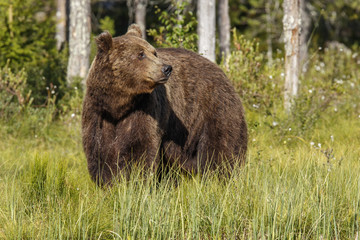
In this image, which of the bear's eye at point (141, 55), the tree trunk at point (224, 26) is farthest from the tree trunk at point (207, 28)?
the tree trunk at point (224, 26)

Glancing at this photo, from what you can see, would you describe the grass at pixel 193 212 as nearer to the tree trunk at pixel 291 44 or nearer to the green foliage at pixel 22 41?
the tree trunk at pixel 291 44

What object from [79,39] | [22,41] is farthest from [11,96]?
[22,41]

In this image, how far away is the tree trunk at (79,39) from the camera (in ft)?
32.5

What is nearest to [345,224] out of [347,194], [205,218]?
[347,194]

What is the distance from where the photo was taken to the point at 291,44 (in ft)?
23.8

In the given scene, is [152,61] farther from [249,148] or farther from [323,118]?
[323,118]

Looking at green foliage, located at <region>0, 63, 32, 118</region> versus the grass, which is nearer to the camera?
the grass

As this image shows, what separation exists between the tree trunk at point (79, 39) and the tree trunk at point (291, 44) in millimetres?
4336

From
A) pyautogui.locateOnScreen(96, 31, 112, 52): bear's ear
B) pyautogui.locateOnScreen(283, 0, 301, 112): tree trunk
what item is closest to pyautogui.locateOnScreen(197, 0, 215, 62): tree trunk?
pyautogui.locateOnScreen(283, 0, 301, 112): tree trunk

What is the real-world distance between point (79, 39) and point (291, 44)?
4.52 m

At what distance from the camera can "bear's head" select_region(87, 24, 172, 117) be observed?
4172mm

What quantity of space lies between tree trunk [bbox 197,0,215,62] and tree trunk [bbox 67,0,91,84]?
2814 mm

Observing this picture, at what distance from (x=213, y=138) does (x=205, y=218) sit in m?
1.69

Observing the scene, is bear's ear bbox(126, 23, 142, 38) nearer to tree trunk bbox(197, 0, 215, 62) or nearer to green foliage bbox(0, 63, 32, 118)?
tree trunk bbox(197, 0, 215, 62)
